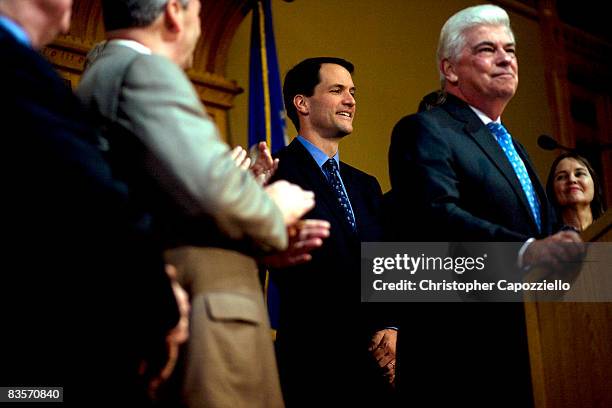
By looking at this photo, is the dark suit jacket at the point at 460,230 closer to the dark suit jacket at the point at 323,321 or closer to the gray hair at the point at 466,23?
the gray hair at the point at 466,23

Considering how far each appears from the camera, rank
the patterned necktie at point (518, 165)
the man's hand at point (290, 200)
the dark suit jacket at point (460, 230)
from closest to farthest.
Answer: the man's hand at point (290, 200)
the dark suit jacket at point (460, 230)
the patterned necktie at point (518, 165)

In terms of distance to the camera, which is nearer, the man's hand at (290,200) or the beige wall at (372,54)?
the man's hand at (290,200)

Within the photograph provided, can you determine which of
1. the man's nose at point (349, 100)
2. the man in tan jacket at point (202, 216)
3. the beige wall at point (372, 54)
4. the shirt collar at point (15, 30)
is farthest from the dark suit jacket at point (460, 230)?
the beige wall at point (372, 54)

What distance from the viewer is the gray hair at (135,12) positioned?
1834 millimetres

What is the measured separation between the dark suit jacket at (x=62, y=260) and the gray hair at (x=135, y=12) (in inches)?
15.3

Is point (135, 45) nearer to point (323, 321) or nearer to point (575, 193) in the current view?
point (323, 321)

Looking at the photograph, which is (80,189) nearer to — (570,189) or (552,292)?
(552,292)

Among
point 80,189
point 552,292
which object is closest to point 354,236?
point 552,292

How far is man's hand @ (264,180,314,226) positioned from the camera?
180 cm

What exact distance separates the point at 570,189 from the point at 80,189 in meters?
2.88

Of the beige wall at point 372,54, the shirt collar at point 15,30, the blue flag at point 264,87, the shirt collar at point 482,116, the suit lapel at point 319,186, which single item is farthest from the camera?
the beige wall at point 372,54

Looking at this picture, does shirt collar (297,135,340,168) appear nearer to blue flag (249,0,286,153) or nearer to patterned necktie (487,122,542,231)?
patterned necktie (487,122,542,231)

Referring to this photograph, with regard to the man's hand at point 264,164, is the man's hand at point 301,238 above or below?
below

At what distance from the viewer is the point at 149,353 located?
1.51 metres
